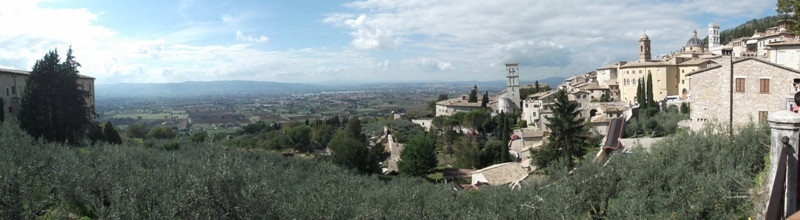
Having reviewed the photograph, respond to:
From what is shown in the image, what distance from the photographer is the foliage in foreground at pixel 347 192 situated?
298 inches

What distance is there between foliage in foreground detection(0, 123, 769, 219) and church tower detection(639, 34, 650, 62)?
4838cm

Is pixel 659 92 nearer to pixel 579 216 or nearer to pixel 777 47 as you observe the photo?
pixel 777 47

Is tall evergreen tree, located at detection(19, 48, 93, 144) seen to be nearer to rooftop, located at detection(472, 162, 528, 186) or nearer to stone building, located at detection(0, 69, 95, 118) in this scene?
stone building, located at detection(0, 69, 95, 118)

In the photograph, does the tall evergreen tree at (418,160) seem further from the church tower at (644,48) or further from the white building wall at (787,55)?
the church tower at (644,48)

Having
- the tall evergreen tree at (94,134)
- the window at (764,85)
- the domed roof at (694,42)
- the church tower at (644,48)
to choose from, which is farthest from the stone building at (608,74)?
the tall evergreen tree at (94,134)

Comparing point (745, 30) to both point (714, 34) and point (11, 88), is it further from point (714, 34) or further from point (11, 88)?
point (11, 88)

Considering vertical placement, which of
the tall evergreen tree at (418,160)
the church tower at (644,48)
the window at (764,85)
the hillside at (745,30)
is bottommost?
the tall evergreen tree at (418,160)

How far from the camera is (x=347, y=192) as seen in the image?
977 centimetres

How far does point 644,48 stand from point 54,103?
5757cm

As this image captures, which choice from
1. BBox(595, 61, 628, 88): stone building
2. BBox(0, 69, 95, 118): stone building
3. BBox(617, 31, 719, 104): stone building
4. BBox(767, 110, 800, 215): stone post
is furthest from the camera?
BBox(595, 61, 628, 88): stone building

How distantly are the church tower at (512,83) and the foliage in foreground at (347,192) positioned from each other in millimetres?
50677

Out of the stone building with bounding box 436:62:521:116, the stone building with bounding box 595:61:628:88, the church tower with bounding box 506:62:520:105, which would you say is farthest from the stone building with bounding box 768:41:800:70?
the church tower with bounding box 506:62:520:105

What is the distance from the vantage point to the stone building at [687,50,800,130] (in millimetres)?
15648

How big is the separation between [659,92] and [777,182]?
160 ft
